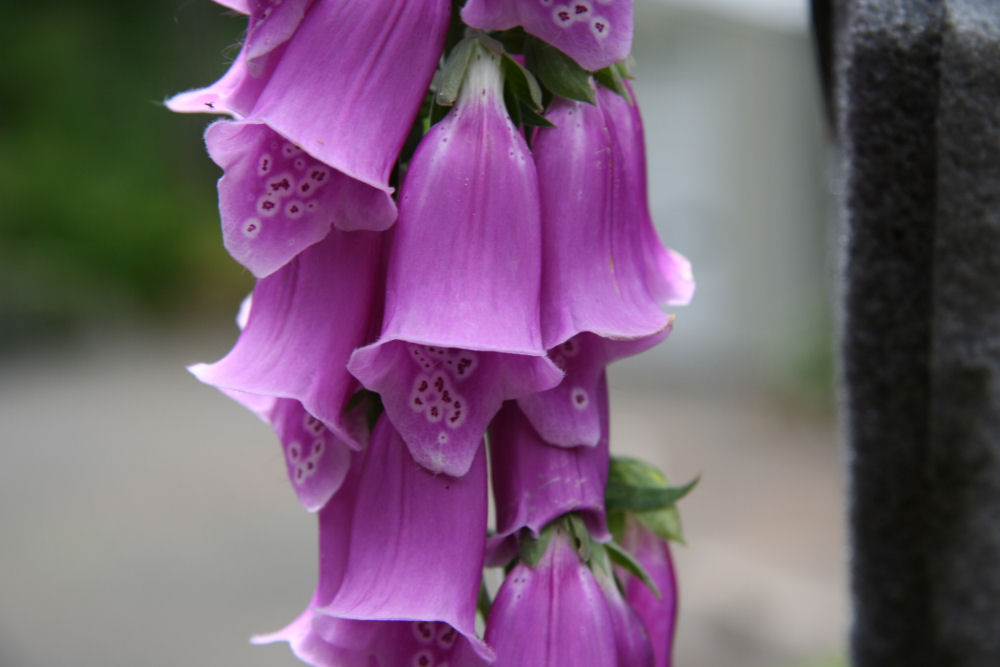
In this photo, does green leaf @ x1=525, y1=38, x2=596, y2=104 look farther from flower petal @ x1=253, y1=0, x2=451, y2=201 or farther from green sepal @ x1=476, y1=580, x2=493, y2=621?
green sepal @ x1=476, y1=580, x2=493, y2=621

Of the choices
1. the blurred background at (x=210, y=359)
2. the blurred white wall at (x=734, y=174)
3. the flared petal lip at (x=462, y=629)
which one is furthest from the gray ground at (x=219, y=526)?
the flared petal lip at (x=462, y=629)

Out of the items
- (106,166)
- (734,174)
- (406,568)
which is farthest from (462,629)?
(106,166)

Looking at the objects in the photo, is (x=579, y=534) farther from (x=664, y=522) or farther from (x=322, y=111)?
(x=322, y=111)

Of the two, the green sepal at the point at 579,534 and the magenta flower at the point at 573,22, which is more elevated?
the magenta flower at the point at 573,22

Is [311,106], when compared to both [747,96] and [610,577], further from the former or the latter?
[747,96]

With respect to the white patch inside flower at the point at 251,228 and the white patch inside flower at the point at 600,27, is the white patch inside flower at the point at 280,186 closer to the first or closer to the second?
→ the white patch inside flower at the point at 251,228
